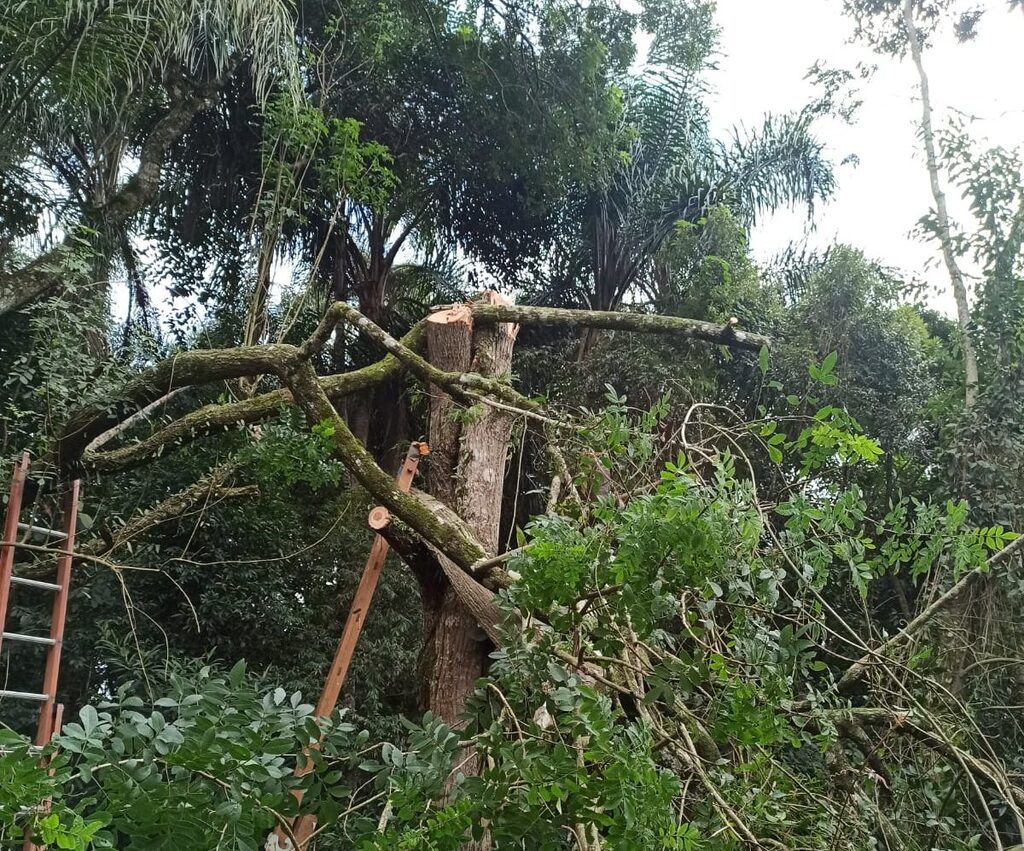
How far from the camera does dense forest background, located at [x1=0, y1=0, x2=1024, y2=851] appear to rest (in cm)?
168

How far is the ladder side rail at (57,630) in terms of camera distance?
339 centimetres

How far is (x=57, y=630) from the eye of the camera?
12.0 ft

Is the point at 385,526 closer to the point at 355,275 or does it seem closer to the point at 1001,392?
the point at 1001,392

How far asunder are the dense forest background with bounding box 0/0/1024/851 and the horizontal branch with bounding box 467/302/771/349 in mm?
23

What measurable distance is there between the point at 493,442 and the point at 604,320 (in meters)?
0.71

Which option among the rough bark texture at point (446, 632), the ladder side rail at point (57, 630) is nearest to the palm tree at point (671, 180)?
the rough bark texture at point (446, 632)

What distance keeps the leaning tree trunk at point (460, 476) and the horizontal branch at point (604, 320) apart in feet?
0.35

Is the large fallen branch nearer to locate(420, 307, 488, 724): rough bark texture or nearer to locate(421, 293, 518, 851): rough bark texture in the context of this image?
locate(421, 293, 518, 851): rough bark texture

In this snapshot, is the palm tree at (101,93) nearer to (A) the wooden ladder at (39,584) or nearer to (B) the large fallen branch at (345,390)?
(B) the large fallen branch at (345,390)

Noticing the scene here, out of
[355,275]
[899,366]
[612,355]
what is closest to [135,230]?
[355,275]

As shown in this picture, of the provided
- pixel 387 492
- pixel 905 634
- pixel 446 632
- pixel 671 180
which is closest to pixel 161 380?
pixel 387 492

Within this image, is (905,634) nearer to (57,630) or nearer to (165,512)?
(57,630)

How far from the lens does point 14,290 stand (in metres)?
4.78

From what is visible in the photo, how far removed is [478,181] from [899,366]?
4.04 m
